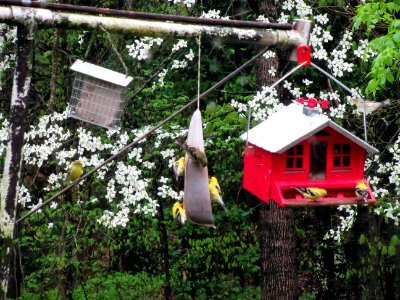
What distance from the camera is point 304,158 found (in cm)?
427

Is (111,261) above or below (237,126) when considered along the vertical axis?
below

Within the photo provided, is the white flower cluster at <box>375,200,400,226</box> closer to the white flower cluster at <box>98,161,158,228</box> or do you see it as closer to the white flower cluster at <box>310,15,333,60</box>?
the white flower cluster at <box>310,15,333,60</box>

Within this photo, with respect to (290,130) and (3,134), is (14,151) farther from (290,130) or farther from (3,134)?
(3,134)

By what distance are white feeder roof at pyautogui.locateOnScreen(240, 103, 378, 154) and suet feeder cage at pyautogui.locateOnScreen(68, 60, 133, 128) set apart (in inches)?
35.1

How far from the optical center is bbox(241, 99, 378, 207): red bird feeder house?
4113 mm

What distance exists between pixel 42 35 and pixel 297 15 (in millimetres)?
3175

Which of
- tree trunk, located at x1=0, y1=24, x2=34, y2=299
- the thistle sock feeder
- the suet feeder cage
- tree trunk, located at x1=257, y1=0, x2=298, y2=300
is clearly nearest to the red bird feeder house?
the thistle sock feeder

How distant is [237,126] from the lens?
306 inches

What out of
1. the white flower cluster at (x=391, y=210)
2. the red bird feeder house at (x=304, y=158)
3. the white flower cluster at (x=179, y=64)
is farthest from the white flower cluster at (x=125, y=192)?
the red bird feeder house at (x=304, y=158)

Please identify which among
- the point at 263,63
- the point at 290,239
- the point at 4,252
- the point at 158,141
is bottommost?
the point at 4,252

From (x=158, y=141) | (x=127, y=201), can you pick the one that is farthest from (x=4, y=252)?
(x=158, y=141)

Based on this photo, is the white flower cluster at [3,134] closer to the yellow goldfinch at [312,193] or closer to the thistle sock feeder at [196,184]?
the thistle sock feeder at [196,184]

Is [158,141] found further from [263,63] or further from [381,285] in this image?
[381,285]

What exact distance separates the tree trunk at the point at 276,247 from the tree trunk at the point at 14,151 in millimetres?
4335
